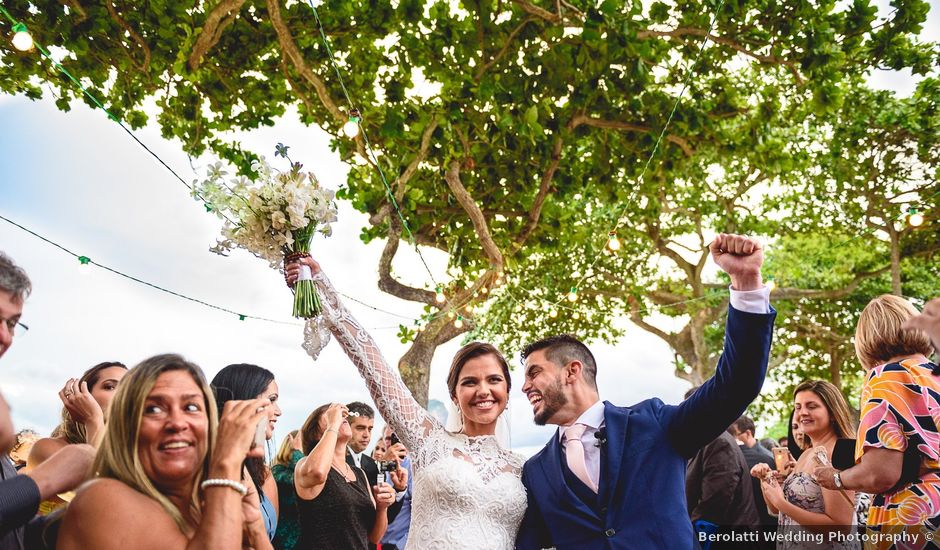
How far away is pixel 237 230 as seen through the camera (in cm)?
273

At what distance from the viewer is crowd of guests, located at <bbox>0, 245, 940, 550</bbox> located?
1578 mm

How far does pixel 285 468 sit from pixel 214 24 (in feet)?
10.7

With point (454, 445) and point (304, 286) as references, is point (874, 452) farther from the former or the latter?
point (304, 286)

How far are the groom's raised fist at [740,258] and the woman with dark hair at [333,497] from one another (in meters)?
2.11

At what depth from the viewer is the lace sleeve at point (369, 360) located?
2.72 metres

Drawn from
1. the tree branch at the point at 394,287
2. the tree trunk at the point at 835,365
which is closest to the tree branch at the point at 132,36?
the tree branch at the point at 394,287

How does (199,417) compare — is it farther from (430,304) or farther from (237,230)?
(430,304)

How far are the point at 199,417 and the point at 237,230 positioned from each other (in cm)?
114

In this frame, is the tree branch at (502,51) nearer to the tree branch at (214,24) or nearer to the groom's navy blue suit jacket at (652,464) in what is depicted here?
the tree branch at (214,24)

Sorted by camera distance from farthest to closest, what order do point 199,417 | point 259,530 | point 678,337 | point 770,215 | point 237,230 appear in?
point 678,337 < point 770,215 < point 237,230 < point 259,530 < point 199,417

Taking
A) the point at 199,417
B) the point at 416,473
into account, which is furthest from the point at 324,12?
the point at 199,417

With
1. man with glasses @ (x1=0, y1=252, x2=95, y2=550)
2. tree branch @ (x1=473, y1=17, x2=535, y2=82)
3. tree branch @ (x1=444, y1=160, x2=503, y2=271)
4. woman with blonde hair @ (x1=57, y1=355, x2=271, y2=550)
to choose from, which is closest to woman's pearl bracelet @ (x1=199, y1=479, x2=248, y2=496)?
woman with blonde hair @ (x1=57, y1=355, x2=271, y2=550)

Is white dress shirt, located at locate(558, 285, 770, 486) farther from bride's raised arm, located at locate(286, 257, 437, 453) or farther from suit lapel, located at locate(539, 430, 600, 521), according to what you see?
bride's raised arm, located at locate(286, 257, 437, 453)

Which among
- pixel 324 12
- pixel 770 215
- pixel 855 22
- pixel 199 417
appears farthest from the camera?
pixel 770 215
